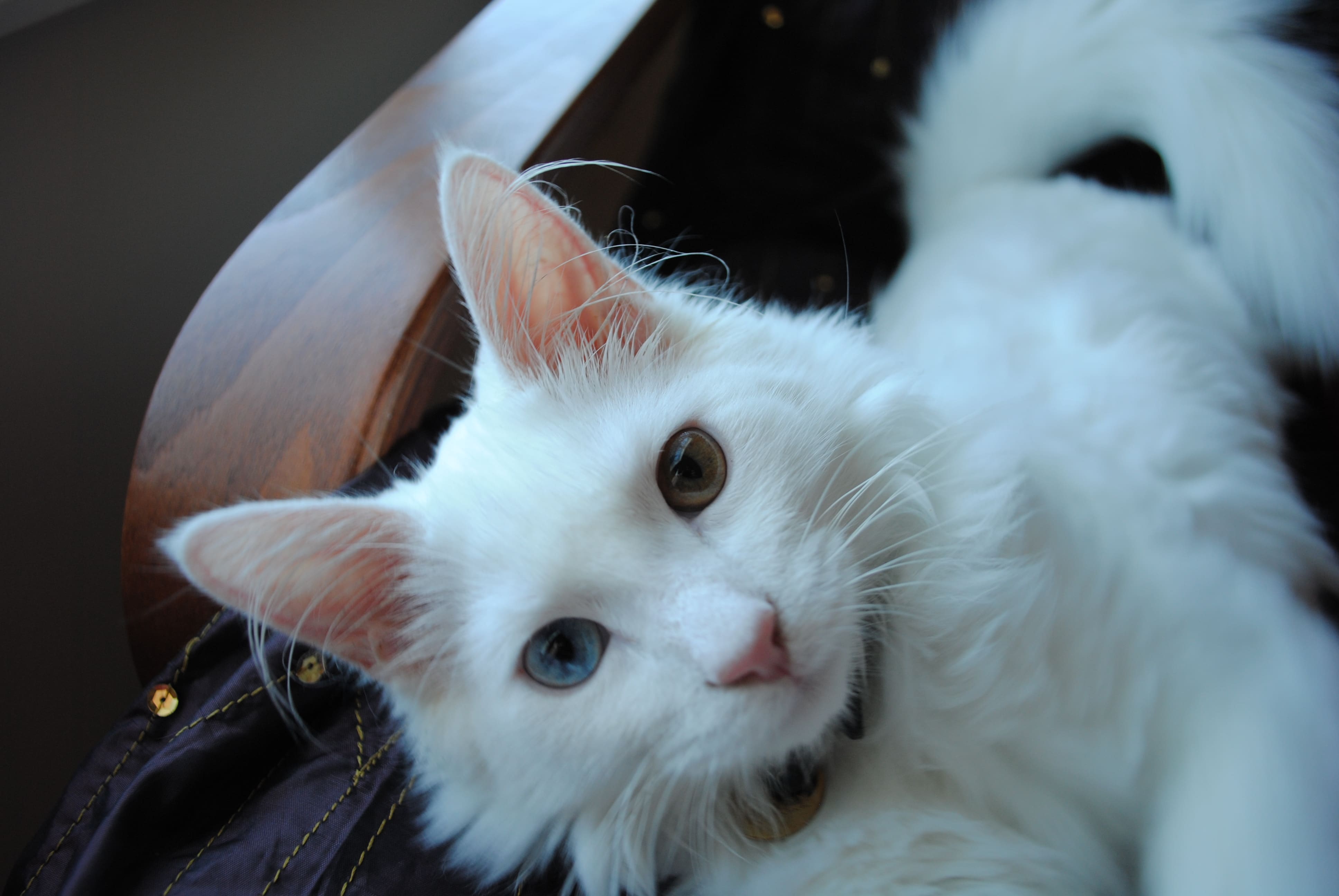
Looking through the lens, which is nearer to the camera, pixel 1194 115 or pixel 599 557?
pixel 599 557

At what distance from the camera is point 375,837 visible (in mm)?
773

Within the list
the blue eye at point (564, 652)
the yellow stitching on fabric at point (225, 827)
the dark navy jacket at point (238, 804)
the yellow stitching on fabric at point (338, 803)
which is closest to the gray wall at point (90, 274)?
the dark navy jacket at point (238, 804)

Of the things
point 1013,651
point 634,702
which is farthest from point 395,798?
point 1013,651

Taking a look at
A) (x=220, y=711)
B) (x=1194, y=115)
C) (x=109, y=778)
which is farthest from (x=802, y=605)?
(x=1194, y=115)

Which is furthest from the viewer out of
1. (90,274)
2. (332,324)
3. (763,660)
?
(90,274)

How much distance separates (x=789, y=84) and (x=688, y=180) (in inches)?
9.6

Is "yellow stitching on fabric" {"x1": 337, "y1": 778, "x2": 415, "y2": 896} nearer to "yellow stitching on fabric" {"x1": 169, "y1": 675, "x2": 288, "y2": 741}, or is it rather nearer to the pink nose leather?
"yellow stitching on fabric" {"x1": 169, "y1": 675, "x2": 288, "y2": 741}

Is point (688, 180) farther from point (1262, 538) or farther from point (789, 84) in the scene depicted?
point (1262, 538)

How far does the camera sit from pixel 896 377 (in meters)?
0.79

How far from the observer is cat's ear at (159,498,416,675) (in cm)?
63

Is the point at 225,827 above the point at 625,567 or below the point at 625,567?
below

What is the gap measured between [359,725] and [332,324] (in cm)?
51

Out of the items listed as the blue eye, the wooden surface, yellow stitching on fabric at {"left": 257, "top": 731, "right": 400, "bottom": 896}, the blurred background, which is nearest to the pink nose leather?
the blue eye

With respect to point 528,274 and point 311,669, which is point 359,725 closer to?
point 311,669
